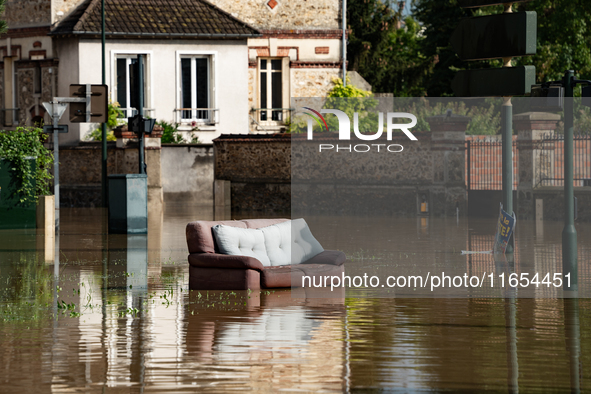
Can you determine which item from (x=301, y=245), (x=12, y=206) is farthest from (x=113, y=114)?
(x=301, y=245)

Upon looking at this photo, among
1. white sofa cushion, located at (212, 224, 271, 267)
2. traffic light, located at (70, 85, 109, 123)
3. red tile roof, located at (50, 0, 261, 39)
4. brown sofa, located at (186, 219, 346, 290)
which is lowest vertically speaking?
brown sofa, located at (186, 219, 346, 290)

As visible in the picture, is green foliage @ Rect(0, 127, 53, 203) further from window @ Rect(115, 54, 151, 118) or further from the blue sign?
window @ Rect(115, 54, 151, 118)

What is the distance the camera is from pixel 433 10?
149 ft

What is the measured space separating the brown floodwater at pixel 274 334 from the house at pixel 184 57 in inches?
856

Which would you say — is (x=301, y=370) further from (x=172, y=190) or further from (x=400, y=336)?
(x=172, y=190)

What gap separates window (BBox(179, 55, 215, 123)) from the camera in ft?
119

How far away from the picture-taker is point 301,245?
38.5ft

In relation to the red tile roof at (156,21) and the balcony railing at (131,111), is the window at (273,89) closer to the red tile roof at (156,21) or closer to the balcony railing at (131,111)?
the red tile roof at (156,21)

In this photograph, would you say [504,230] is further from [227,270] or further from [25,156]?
[25,156]

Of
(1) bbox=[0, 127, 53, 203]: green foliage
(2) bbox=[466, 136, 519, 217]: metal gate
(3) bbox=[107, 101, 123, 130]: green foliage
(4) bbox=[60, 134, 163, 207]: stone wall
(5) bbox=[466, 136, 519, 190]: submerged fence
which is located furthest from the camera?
(3) bbox=[107, 101, 123, 130]: green foliage

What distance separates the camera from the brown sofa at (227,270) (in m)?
10.9

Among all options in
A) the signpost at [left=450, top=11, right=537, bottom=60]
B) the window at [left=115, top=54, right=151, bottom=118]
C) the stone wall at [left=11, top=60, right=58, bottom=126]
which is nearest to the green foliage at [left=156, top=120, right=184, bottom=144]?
Result: the window at [left=115, top=54, right=151, bottom=118]

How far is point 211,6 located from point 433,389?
1262 inches

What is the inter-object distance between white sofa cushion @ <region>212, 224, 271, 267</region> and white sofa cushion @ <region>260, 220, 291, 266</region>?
2.7 inches
